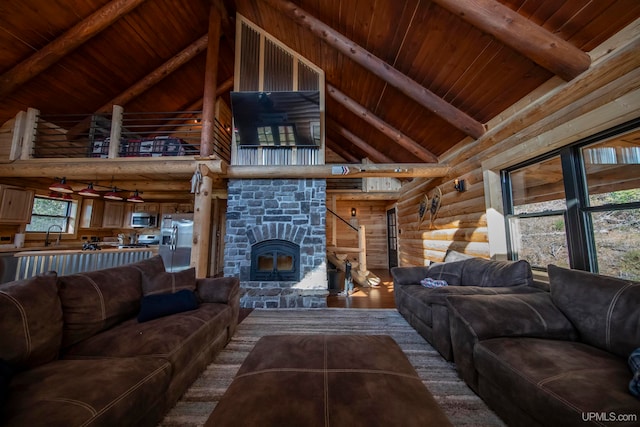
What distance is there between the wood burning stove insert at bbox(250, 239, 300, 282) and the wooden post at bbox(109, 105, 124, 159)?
2978 millimetres

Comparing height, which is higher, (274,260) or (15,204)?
(15,204)

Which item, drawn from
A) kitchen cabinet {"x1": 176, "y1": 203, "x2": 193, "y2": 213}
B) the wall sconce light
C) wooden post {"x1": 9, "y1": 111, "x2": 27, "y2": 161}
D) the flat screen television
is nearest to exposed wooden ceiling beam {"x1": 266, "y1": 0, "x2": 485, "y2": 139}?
the wall sconce light

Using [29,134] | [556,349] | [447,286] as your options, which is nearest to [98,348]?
[556,349]

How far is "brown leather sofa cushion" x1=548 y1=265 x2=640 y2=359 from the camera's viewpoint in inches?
51.2

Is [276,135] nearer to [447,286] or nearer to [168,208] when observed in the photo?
[447,286]

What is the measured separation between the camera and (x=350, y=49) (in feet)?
10.5

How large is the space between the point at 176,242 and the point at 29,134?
2.99 m

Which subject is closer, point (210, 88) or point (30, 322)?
point (30, 322)

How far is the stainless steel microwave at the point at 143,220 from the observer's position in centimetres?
623

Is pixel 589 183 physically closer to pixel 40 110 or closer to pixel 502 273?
pixel 502 273

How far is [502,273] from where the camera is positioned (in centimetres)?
227

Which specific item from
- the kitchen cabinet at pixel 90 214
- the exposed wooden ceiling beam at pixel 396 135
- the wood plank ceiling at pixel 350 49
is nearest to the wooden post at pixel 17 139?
the wood plank ceiling at pixel 350 49

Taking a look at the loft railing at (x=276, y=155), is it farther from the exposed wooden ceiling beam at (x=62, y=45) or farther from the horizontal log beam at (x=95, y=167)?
the exposed wooden ceiling beam at (x=62, y=45)

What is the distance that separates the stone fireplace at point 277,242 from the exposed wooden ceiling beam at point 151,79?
294 centimetres
